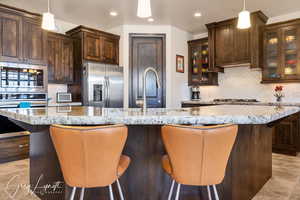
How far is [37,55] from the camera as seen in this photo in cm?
370

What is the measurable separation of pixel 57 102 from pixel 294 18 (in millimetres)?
5116

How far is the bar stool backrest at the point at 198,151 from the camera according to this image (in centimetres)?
120

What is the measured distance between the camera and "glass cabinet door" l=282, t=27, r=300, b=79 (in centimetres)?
387

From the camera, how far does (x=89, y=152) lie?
3.84 feet

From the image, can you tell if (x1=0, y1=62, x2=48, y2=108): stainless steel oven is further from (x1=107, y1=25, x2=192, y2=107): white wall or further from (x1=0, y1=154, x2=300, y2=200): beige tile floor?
(x1=107, y1=25, x2=192, y2=107): white wall

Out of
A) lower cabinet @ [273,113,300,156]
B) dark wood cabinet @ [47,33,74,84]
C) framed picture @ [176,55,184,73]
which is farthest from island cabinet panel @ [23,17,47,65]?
lower cabinet @ [273,113,300,156]

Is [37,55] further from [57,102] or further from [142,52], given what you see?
[142,52]

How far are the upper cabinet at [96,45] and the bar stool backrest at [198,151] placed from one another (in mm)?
3658

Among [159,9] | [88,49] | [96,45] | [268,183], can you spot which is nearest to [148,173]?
[268,183]

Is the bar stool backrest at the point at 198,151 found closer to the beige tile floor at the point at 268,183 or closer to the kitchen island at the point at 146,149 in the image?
the kitchen island at the point at 146,149

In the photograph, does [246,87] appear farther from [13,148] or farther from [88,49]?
[13,148]

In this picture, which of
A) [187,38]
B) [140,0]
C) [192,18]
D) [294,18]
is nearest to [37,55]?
[140,0]

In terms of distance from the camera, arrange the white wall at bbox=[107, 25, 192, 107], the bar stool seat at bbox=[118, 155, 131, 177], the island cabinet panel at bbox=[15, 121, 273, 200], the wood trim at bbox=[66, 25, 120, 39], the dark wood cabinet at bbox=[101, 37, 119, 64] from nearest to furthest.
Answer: the bar stool seat at bbox=[118, 155, 131, 177]
the island cabinet panel at bbox=[15, 121, 273, 200]
the wood trim at bbox=[66, 25, 120, 39]
the dark wood cabinet at bbox=[101, 37, 119, 64]
the white wall at bbox=[107, 25, 192, 107]

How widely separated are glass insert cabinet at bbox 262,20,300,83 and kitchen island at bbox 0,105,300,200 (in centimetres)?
239
